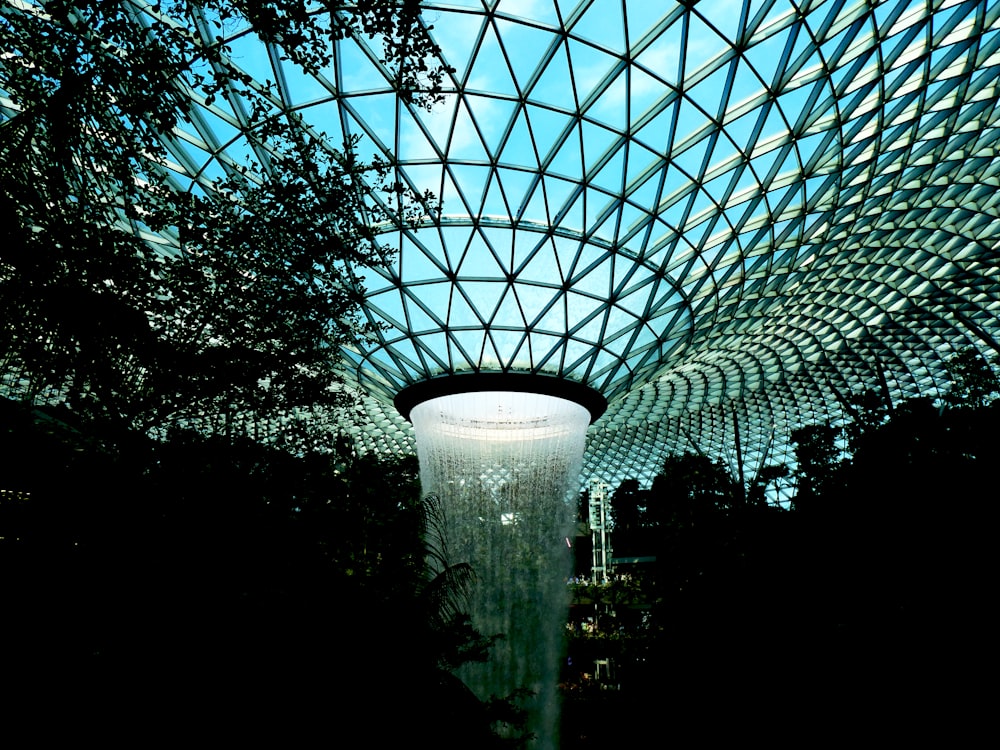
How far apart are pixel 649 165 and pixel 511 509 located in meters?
22.0

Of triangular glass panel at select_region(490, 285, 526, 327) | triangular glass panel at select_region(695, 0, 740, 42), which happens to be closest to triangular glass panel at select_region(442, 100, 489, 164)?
triangular glass panel at select_region(695, 0, 740, 42)

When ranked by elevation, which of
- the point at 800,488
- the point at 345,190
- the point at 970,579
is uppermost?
the point at 345,190

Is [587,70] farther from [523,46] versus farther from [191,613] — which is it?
[191,613]

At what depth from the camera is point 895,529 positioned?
19969mm

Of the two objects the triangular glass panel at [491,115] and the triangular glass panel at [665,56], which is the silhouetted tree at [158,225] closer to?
the triangular glass panel at [491,115]

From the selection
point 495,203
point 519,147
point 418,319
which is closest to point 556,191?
point 495,203

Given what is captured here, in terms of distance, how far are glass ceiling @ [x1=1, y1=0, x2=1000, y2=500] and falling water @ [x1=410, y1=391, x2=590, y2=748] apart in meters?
3.00

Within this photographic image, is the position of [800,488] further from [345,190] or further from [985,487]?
[345,190]

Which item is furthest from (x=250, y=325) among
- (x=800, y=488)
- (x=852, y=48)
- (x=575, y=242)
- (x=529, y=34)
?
(x=800, y=488)

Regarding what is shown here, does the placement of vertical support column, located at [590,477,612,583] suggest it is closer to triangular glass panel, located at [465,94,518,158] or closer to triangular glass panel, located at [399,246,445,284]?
triangular glass panel, located at [399,246,445,284]

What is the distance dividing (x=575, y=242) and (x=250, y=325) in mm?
13313

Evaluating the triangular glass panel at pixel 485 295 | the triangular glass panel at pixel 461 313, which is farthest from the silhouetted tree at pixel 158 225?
the triangular glass panel at pixel 461 313

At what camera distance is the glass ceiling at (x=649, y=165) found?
17.5 m

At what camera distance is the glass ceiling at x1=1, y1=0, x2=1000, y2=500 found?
687 inches
